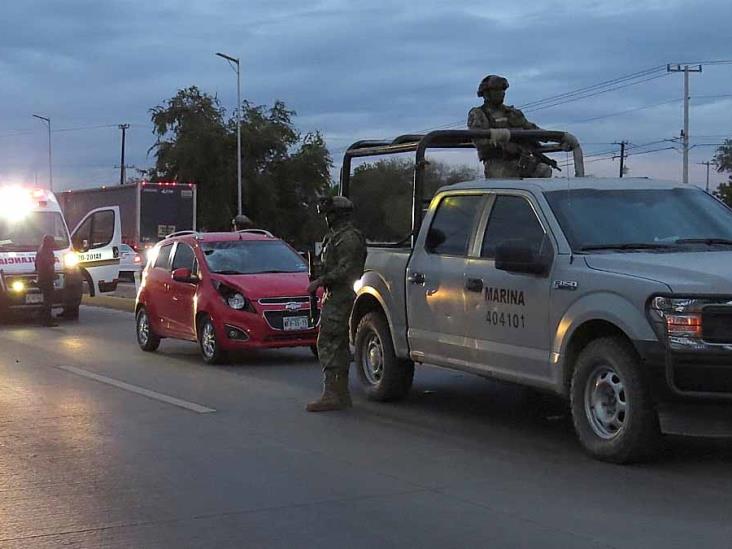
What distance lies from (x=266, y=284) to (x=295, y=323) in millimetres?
622

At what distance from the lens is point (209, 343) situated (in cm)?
1336

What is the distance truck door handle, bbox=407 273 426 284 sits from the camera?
920 cm

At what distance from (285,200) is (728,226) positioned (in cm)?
5613

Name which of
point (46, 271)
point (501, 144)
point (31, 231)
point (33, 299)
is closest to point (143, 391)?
point (501, 144)

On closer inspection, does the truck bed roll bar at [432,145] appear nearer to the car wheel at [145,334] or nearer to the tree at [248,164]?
the car wheel at [145,334]

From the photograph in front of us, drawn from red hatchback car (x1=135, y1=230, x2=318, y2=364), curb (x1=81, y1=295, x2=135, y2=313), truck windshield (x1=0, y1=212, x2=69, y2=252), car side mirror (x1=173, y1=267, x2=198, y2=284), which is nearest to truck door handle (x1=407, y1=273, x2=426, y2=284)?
red hatchback car (x1=135, y1=230, x2=318, y2=364)

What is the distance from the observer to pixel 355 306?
→ 10.4m

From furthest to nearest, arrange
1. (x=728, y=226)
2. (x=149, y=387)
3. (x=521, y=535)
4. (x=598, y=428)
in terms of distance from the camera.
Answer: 1. (x=149, y=387)
2. (x=728, y=226)
3. (x=598, y=428)
4. (x=521, y=535)

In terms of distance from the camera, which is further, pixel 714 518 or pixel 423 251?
pixel 423 251

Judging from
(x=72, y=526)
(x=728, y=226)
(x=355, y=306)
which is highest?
(x=728, y=226)

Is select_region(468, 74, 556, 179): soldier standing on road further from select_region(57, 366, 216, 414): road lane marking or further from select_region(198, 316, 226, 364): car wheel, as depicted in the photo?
select_region(198, 316, 226, 364): car wheel

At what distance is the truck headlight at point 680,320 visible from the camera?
6715 millimetres

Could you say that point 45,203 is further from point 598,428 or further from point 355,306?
point 598,428

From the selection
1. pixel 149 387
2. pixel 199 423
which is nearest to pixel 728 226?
pixel 199 423
